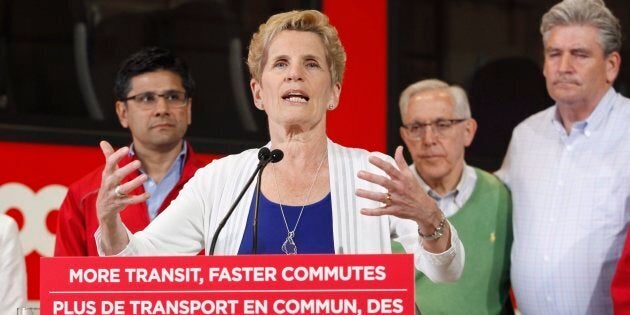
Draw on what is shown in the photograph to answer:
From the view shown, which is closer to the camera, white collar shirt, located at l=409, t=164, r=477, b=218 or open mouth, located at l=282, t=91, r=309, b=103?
open mouth, located at l=282, t=91, r=309, b=103

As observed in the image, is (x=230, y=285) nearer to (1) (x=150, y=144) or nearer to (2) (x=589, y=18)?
(1) (x=150, y=144)

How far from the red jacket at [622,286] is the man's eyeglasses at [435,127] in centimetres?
84

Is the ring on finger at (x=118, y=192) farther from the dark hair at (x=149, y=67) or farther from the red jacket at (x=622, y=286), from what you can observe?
the red jacket at (x=622, y=286)

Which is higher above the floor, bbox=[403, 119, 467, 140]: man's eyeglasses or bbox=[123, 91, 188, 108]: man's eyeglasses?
bbox=[123, 91, 188, 108]: man's eyeglasses

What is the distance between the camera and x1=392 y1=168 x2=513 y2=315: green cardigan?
3.48 meters

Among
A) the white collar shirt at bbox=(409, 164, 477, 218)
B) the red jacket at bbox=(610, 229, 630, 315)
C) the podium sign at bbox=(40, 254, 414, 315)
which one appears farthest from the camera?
the white collar shirt at bbox=(409, 164, 477, 218)

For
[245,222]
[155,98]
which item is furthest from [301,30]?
[155,98]

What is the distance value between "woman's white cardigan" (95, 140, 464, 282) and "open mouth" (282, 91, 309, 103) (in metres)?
0.15

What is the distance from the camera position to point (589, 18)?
3404mm

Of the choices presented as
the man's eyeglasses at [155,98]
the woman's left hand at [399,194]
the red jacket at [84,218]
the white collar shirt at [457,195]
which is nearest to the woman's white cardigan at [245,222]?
the woman's left hand at [399,194]

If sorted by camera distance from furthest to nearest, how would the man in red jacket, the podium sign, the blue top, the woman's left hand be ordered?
the man in red jacket, the blue top, the woman's left hand, the podium sign

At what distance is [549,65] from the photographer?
345 cm

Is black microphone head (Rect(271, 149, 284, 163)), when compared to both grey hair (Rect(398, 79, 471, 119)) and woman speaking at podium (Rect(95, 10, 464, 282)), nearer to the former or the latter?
woman speaking at podium (Rect(95, 10, 464, 282))

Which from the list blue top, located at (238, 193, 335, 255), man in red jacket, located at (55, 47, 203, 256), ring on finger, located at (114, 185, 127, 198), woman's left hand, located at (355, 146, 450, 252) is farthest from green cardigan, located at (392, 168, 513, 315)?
ring on finger, located at (114, 185, 127, 198)
